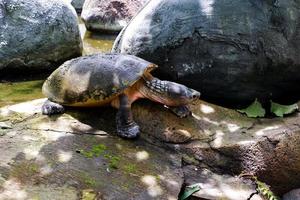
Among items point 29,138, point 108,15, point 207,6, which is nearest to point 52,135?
point 29,138

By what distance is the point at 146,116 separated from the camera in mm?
4387

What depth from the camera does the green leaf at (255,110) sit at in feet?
15.3

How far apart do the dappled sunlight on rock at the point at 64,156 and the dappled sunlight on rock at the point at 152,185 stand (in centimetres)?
62

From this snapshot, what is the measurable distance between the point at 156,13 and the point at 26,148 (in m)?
2.09

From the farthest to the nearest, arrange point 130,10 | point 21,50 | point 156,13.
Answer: point 130,10 < point 21,50 < point 156,13

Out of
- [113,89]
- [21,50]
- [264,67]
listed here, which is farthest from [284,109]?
[21,50]

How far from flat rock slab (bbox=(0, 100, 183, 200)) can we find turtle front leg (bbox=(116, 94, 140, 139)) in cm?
7

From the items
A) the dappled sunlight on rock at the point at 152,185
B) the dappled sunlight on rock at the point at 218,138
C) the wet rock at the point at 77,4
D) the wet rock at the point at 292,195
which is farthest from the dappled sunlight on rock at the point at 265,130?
the wet rock at the point at 77,4

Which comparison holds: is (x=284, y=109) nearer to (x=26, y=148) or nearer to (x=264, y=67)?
(x=264, y=67)

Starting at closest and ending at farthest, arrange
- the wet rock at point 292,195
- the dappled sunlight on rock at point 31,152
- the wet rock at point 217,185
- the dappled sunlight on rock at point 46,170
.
→ the dappled sunlight on rock at point 46,170, the dappled sunlight on rock at point 31,152, the wet rock at point 217,185, the wet rock at point 292,195

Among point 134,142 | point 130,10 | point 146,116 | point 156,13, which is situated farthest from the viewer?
point 130,10

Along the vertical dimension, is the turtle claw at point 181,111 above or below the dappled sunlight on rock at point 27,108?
above

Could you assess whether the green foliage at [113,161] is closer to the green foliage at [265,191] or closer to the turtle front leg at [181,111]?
the turtle front leg at [181,111]

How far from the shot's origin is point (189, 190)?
12.3 feet
